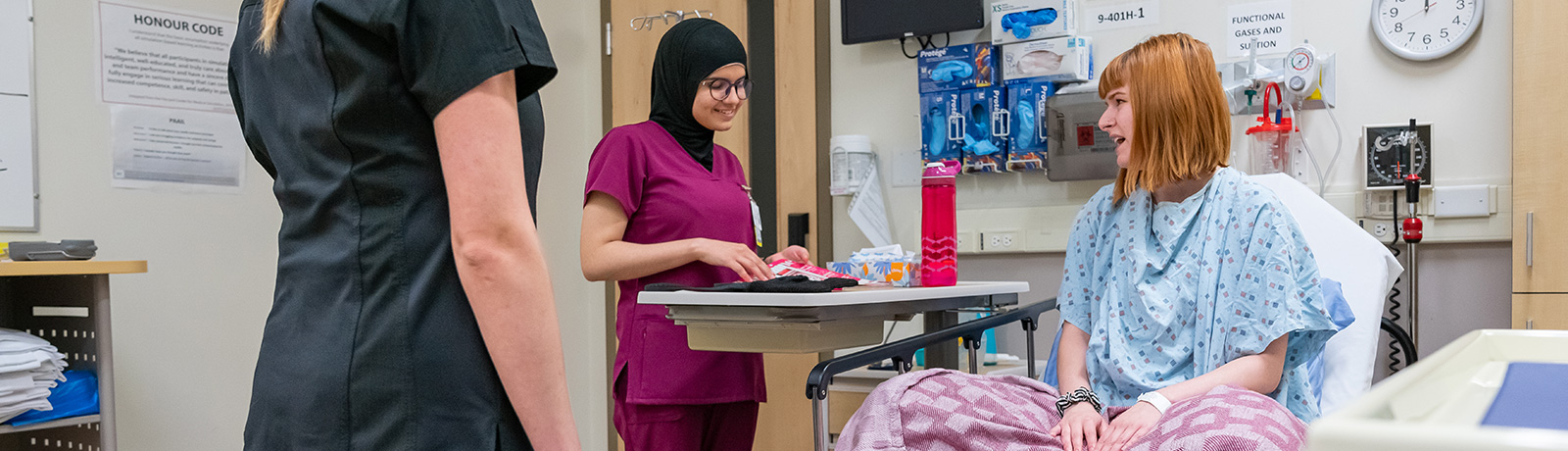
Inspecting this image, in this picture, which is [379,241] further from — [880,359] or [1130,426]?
[1130,426]

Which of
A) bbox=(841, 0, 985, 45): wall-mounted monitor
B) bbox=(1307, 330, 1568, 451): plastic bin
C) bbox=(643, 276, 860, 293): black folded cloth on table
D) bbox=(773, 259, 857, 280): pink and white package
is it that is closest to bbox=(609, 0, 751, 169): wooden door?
bbox=(841, 0, 985, 45): wall-mounted monitor

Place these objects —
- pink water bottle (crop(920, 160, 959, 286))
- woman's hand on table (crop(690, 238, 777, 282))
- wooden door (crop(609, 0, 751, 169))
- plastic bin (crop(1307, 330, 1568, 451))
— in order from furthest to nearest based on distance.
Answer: wooden door (crop(609, 0, 751, 169)) < pink water bottle (crop(920, 160, 959, 286)) < woman's hand on table (crop(690, 238, 777, 282)) < plastic bin (crop(1307, 330, 1568, 451))

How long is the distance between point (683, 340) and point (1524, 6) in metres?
2.07

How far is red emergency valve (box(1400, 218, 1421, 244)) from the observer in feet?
8.38

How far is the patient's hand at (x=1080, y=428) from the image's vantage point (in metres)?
1.57

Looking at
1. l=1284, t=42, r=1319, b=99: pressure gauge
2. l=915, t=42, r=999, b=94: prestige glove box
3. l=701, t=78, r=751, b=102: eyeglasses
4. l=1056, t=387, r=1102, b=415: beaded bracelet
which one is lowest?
l=1056, t=387, r=1102, b=415: beaded bracelet

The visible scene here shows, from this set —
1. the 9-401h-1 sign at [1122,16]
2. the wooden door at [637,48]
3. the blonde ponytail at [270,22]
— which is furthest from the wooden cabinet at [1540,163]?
the blonde ponytail at [270,22]

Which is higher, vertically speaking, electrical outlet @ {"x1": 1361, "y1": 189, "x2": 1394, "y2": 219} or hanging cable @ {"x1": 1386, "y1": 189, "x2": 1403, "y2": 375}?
electrical outlet @ {"x1": 1361, "y1": 189, "x2": 1394, "y2": 219}

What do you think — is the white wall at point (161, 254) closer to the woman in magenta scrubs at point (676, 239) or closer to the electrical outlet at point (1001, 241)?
the woman in magenta scrubs at point (676, 239)

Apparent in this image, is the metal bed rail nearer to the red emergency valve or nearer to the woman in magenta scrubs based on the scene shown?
the woman in magenta scrubs

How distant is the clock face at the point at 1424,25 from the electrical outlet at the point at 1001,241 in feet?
3.60

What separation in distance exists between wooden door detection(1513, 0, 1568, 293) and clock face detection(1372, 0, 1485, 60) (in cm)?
16

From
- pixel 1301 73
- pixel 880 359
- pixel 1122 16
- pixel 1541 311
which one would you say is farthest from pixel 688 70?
pixel 1541 311

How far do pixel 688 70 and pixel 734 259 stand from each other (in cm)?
48
